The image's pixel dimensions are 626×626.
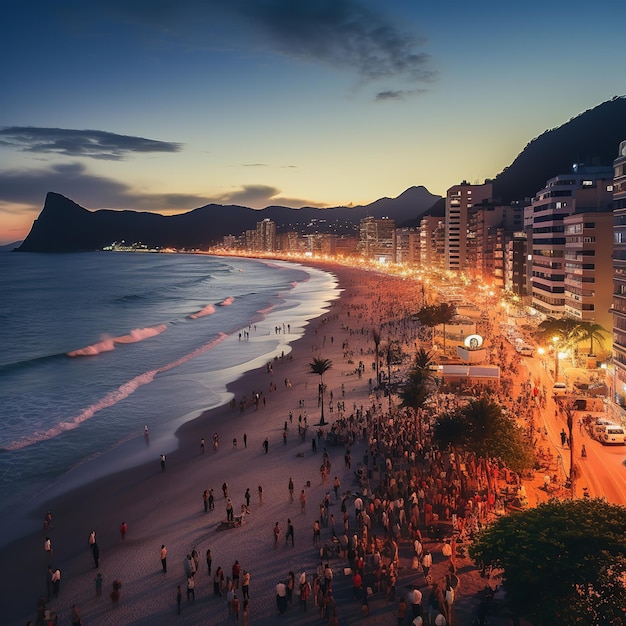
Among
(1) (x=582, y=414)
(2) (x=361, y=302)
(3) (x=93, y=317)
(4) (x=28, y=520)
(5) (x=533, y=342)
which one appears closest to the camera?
(4) (x=28, y=520)

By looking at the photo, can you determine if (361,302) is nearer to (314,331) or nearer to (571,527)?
(314,331)

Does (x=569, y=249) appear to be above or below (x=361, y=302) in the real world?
above

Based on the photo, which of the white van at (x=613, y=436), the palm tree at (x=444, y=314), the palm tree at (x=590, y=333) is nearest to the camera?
the white van at (x=613, y=436)

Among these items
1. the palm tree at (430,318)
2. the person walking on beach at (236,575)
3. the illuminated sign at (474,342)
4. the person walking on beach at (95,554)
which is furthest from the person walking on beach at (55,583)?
the palm tree at (430,318)

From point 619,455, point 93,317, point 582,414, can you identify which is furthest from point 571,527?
point 93,317

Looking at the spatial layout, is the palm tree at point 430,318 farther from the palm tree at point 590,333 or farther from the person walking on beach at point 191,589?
the person walking on beach at point 191,589

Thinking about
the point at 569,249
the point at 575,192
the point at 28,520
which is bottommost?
the point at 28,520

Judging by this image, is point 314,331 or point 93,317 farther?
point 93,317

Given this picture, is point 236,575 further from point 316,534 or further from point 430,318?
point 430,318
